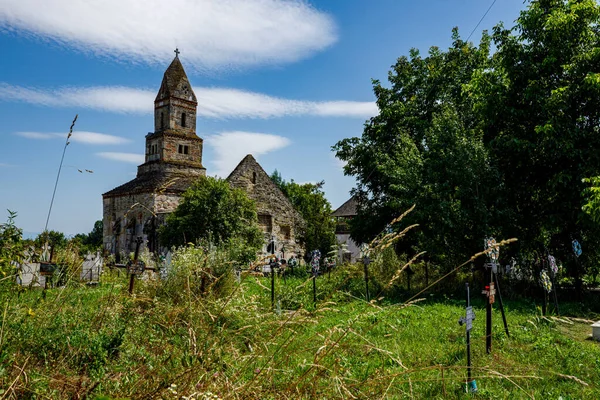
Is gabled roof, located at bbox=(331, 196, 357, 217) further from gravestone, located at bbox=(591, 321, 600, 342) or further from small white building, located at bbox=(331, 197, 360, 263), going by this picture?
gravestone, located at bbox=(591, 321, 600, 342)

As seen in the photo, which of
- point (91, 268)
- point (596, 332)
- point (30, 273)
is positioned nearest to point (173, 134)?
point (30, 273)

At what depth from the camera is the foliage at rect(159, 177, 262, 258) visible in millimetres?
21859

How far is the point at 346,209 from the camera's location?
143 ft

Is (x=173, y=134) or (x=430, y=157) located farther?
(x=173, y=134)

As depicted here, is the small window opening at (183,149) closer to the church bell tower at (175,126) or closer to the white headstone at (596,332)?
the church bell tower at (175,126)

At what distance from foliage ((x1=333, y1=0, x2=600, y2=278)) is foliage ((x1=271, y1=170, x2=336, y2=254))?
17.1 metres

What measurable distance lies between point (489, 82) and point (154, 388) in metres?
15.5

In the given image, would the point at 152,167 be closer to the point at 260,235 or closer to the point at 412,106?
the point at 260,235

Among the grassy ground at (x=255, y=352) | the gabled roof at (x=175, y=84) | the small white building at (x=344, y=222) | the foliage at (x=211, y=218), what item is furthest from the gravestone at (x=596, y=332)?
the small white building at (x=344, y=222)

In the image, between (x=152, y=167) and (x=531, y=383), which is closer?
(x=531, y=383)

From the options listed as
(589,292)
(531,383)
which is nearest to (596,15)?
(589,292)

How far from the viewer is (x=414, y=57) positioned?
935 inches

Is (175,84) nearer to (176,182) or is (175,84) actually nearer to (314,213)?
(176,182)

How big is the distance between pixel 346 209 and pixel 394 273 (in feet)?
129
